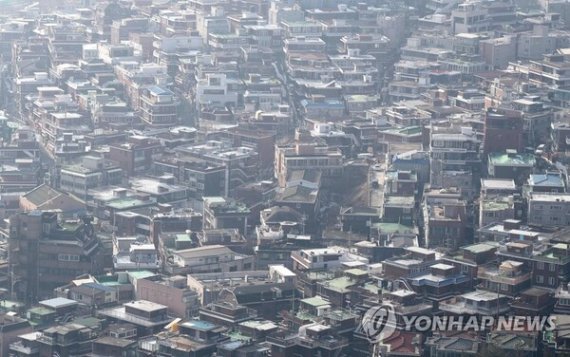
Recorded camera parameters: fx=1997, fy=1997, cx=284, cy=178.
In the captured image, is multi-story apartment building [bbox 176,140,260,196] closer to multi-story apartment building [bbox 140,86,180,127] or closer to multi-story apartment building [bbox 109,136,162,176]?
multi-story apartment building [bbox 109,136,162,176]

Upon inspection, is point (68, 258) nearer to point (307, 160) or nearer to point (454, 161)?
point (307, 160)

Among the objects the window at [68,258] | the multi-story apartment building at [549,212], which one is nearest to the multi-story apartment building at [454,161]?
the multi-story apartment building at [549,212]

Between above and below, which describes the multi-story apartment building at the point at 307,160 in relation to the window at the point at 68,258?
above

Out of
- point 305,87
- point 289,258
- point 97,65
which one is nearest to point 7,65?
point 97,65

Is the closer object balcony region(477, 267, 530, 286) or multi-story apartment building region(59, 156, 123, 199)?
balcony region(477, 267, 530, 286)

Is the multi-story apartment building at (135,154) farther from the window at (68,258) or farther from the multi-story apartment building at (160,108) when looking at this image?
the window at (68,258)

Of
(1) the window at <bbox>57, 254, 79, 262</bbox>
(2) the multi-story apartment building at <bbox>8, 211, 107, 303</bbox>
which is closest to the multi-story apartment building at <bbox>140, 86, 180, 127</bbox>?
(2) the multi-story apartment building at <bbox>8, 211, 107, 303</bbox>

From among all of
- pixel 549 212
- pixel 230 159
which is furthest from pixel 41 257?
pixel 549 212

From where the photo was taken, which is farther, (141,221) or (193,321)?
(141,221)

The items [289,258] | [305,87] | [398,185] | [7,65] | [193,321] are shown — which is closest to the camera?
[193,321]

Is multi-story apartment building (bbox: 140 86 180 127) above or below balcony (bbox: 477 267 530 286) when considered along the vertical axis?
above

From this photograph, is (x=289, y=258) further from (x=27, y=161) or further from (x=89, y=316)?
(x=27, y=161)
